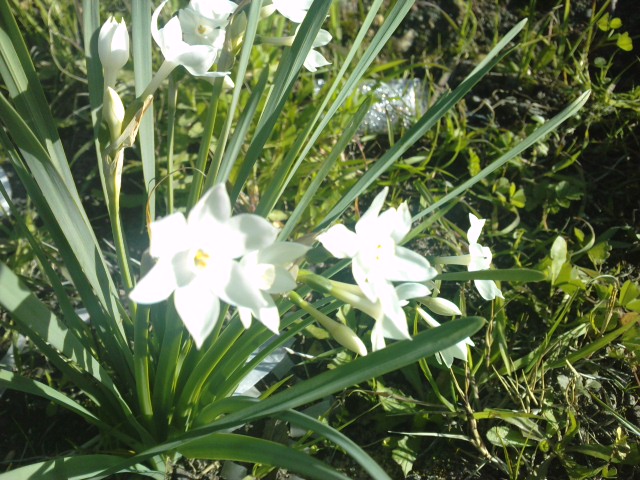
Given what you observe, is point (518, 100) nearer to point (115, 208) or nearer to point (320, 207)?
point (320, 207)

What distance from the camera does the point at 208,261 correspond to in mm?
614

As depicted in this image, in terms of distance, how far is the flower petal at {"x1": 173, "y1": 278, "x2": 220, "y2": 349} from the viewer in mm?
595

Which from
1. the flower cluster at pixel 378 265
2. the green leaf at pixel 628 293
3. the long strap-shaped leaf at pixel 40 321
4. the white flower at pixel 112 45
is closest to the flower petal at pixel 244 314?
the flower cluster at pixel 378 265

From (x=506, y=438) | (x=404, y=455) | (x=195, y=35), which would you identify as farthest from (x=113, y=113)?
(x=506, y=438)

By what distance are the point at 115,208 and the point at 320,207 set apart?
71cm

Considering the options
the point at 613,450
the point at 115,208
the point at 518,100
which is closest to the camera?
the point at 115,208

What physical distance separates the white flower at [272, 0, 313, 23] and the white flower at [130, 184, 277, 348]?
15.8 inches

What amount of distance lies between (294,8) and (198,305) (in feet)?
1.63

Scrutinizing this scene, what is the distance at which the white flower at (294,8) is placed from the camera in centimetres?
86

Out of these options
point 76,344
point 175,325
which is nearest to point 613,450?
point 175,325

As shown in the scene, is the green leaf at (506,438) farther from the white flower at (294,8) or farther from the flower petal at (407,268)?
the white flower at (294,8)

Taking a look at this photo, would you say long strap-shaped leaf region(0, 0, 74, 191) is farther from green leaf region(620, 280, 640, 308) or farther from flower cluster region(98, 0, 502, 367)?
green leaf region(620, 280, 640, 308)

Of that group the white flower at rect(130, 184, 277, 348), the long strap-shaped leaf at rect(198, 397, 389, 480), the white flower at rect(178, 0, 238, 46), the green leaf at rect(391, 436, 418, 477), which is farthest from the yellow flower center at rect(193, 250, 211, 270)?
the green leaf at rect(391, 436, 418, 477)

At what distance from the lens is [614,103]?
67.0 inches
